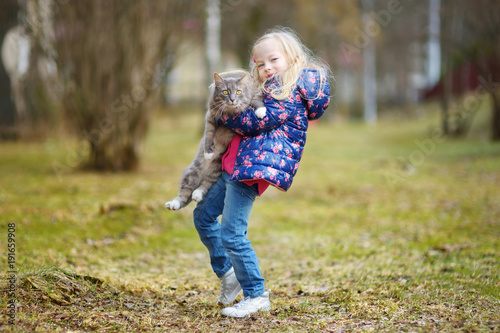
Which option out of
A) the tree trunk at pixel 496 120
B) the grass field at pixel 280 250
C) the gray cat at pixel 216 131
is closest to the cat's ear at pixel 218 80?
the gray cat at pixel 216 131

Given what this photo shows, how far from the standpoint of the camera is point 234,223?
3.28 meters

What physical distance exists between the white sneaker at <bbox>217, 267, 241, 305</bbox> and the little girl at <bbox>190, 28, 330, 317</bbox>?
13cm

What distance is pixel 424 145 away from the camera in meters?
15.6

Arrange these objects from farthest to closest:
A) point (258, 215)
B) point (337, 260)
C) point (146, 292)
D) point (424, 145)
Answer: point (424, 145) < point (258, 215) < point (337, 260) < point (146, 292)

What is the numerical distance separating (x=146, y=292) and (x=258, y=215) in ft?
11.3

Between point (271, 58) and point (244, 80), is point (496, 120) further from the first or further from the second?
point (244, 80)

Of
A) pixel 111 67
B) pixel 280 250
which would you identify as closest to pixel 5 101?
pixel 111 67

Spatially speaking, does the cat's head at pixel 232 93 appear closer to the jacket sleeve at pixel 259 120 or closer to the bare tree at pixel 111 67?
the jacket sleeve at pixel 259 120

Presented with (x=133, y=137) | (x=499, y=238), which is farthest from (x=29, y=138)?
(x=499, y=238)

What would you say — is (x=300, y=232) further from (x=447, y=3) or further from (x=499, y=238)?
(x=447, y=3)

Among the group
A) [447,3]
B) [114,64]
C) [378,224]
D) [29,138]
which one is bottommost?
[378,224]

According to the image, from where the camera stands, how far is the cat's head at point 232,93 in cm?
322

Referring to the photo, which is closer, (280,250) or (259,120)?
(259,120)

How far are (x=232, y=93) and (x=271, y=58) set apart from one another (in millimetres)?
382
